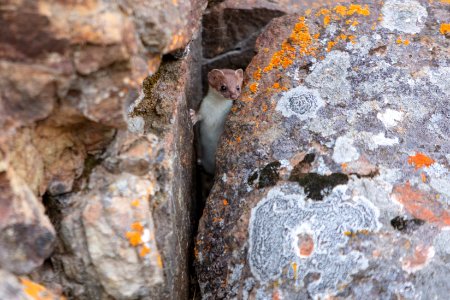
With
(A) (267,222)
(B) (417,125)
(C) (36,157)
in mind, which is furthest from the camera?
(B) (417,125)

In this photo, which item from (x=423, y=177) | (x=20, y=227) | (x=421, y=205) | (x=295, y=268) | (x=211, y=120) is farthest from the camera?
(x=211, y=120)

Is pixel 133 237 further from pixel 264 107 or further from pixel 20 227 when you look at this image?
pixel 264 107

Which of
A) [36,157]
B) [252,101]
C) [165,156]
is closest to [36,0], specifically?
[36,157]

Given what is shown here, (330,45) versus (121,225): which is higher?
(121,225)

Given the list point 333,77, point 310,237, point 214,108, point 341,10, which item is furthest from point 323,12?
point 310,237

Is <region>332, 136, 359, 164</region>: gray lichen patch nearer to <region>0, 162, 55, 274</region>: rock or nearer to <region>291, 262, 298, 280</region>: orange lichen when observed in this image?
<region>291, 262, 298, 280</region>: orange lichen

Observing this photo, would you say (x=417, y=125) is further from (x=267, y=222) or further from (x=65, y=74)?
(x=65, y=74)

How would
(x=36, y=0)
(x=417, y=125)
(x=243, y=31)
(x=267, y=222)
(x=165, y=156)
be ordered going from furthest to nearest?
(x=243, y=31)
(x=417, y=125)
(x=267, y=222)
(x=165, y=156)
(x=36, y=0)
